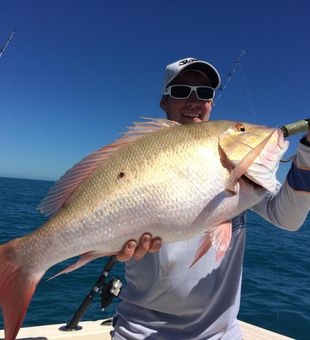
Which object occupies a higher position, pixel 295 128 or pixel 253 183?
pixel 295 128

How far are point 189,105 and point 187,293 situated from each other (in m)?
1.49

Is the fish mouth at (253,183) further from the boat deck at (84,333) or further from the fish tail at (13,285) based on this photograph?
the boat deck at (84,333)

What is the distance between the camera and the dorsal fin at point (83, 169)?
2.04 meters

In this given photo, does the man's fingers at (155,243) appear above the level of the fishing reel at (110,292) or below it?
above

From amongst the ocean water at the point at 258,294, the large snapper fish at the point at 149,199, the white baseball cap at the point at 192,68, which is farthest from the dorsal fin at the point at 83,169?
the ocean water at the point at 258,294

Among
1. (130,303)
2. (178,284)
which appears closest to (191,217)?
(178,284)

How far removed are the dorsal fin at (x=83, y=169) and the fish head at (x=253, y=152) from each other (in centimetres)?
38

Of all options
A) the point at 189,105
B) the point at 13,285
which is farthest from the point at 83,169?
the point at 189,105

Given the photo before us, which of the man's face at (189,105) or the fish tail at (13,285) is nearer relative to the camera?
the fish tail at (13,285)

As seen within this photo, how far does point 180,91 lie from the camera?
9.64ft

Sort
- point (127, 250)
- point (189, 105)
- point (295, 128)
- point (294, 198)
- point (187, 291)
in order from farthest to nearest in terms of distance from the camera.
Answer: point (189, 105), point (187, 291), point (294, 198), point (295, 128), point (127, 250)

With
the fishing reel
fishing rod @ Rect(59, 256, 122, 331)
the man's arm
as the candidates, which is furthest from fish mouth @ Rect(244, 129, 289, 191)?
the fishing reel

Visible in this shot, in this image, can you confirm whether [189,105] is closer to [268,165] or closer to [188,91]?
[188,91]

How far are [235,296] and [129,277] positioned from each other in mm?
768
